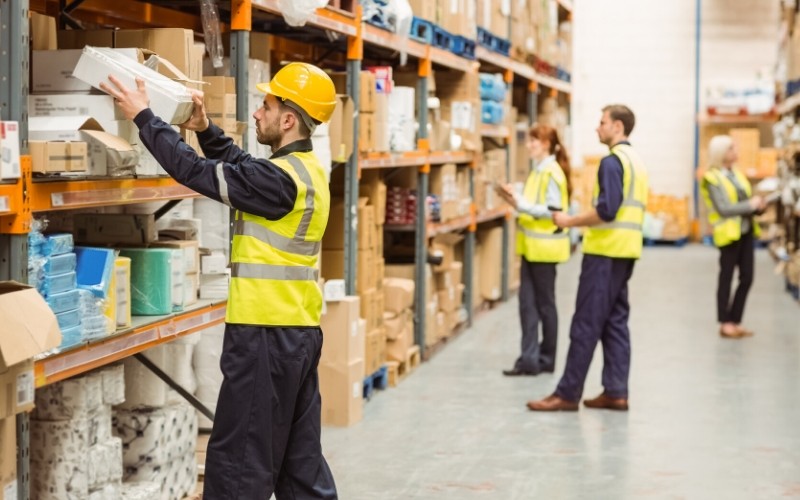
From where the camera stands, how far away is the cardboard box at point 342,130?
7.16 metres

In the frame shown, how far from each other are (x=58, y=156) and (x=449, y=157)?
21.3ft

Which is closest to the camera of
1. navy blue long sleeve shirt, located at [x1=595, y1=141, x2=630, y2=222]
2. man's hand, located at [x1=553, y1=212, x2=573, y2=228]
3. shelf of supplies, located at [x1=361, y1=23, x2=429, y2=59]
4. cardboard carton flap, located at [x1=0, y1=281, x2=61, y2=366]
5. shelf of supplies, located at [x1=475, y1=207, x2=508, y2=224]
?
cardboard carton flap, located at [x1=0, y1=281, x2=61, y2=366]

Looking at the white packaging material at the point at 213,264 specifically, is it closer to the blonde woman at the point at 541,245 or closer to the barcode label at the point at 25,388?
the barcode label at the point at 25,388

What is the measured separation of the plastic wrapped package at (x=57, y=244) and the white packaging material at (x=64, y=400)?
1.85 feet

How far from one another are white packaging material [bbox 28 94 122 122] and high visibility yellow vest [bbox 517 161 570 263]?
492cm

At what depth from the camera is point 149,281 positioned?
16.5 ft

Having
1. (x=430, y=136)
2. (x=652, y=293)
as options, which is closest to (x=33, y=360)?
(x=430, y=136)

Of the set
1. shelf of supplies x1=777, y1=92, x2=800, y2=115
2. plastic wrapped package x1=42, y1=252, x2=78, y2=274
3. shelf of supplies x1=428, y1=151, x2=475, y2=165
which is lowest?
plastic wrapped package x1=42, y1=252, x2=78, y2=274

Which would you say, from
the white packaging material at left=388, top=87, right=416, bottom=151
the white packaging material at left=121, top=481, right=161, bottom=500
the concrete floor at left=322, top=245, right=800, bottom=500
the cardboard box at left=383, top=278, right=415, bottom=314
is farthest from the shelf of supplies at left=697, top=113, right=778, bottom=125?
the white packaging material at left=121, top=481, right=161, bottom=500

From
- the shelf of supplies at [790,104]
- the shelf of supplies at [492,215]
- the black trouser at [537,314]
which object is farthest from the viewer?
the shelf of supplies at [790,104]

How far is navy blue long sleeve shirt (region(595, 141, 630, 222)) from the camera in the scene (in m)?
7.54

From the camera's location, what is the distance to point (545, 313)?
9.06 meters

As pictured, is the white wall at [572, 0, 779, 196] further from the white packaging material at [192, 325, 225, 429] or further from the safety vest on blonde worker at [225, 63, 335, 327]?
the safety vest on blonde worker at [225, 63, 335, 327]

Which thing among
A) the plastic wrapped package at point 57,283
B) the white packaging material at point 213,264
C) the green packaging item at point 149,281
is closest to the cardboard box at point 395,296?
the white packaging material at point 213,264
